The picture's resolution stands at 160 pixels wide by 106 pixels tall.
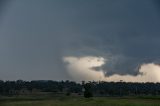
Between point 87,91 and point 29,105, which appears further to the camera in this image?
point 87,91

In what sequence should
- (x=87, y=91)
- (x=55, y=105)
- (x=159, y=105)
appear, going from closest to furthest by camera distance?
(x=159, y=105) < (x=55, y=105) < (x=87, y=91)

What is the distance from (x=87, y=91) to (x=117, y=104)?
68883 mm

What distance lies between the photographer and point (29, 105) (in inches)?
4811

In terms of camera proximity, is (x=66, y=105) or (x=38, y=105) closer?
(x=66, y=105)

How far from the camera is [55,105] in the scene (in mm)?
118938

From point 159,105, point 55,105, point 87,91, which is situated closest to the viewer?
point 159,105

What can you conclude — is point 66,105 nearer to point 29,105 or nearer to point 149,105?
point 29,105

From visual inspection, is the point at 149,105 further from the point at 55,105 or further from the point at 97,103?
the point at 55,105

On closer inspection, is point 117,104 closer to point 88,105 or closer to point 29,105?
point 88,105

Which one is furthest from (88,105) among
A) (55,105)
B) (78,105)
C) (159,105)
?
(159,105)

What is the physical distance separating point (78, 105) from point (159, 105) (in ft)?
78.8

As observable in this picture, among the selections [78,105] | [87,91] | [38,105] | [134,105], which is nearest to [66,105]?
[78,105]

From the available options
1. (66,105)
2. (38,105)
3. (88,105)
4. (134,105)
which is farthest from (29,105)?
(134,105)

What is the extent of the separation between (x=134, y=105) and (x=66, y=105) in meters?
20.8
